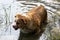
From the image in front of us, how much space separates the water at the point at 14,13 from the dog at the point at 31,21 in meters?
0.19

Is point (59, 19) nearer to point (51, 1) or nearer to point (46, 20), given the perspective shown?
point (46, 20)

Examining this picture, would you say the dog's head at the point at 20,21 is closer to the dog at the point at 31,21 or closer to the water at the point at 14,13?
the dog at the point at 31,21

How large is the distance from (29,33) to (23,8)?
1.28 metres

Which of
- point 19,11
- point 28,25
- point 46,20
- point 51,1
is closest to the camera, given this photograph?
point 28,25

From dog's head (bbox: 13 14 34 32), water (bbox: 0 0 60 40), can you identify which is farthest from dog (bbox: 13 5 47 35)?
water (bbox: 0 0 60 40)

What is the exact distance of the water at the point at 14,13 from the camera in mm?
4254

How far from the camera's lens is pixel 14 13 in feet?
16.8

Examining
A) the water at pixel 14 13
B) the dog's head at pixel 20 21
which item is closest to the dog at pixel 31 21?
the dog's head at pixel 20 21

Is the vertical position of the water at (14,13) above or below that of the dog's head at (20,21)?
below

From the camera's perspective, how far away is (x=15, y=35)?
13.8 ft

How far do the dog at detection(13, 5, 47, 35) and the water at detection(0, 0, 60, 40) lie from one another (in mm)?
190

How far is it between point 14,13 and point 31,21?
1148mm

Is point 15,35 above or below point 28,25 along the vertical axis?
below

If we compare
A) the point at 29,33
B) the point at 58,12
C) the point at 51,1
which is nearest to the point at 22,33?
the point at 29,33
